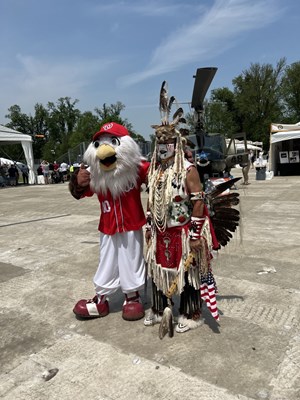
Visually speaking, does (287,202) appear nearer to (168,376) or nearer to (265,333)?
(265,333)

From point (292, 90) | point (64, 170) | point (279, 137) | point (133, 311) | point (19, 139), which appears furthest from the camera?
point (292, 90)

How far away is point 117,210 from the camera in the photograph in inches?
113

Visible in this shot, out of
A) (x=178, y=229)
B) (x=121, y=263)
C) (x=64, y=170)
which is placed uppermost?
(x=64, y=170)

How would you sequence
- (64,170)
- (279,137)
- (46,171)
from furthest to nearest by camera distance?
(64,170), (46,171), (279,137)

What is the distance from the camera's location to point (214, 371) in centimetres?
217

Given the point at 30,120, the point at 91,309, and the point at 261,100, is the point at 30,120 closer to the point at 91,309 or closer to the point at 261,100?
the point at 261,100

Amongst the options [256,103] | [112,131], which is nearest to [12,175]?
[112,131]

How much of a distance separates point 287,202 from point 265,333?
666 centimetres

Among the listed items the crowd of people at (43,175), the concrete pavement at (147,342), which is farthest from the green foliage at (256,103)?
the concrete pavement at (147,342)

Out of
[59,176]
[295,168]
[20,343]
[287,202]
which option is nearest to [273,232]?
[287,202]

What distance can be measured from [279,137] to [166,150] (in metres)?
14.5

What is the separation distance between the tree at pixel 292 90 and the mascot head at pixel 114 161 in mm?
40744

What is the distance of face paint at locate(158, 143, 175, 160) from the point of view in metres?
2.58

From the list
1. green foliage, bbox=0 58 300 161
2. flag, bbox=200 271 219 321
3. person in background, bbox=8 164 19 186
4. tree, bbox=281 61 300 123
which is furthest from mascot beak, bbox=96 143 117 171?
tree, bbox=281 61 300 123
